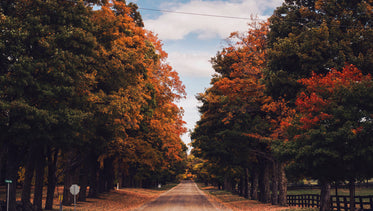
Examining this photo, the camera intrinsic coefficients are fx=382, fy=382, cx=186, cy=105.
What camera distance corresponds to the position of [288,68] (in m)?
21.1

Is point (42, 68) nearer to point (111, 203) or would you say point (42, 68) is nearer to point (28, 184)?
point (28, 184)

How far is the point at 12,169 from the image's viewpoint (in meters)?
18.0

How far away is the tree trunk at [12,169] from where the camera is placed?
17.5 metres

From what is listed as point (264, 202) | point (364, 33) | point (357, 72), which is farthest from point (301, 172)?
point (264, 202)

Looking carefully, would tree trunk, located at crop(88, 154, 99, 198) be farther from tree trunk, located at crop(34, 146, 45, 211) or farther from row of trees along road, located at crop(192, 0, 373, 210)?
Answer: row of trees along road, located at crop(192, 0, 373, 210)

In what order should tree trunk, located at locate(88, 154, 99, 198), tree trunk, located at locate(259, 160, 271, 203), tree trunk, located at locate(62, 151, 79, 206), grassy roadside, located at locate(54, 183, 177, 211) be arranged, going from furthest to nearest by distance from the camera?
tree trunk, located at locate(88, 154, 99, 198) → tree trunk, located at locate(259, 160, 271, 203) → tree trunk, located at locate(62, 151, 79, 206) → grassy roadside, located at locate(54, 183, 177, 211)

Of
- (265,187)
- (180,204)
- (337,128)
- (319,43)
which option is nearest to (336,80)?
(337,128)

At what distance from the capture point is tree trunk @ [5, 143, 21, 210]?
1752cm

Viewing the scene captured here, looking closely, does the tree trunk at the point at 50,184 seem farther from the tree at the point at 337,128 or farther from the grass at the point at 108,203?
the tree at the point at 337,128

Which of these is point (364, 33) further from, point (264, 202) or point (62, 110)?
point (264, 202)

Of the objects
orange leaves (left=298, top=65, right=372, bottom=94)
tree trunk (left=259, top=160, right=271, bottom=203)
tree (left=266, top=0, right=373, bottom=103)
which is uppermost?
tree (left=266, top=0, right=373, bottom=103)

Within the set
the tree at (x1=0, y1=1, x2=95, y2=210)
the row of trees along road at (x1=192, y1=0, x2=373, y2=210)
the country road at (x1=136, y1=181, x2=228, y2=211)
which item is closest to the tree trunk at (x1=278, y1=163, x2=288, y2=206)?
the row of trees along road at (x1=192, y1=0, x2=373, y2=210)

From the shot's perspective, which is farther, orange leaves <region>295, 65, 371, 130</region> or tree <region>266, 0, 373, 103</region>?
tree <region>266, 0, 373, 103</region>

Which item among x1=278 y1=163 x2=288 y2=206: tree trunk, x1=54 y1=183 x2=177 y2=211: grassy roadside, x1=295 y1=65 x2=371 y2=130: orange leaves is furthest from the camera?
x1=278 y1=163 x2=288 y2=206: tree trunk
